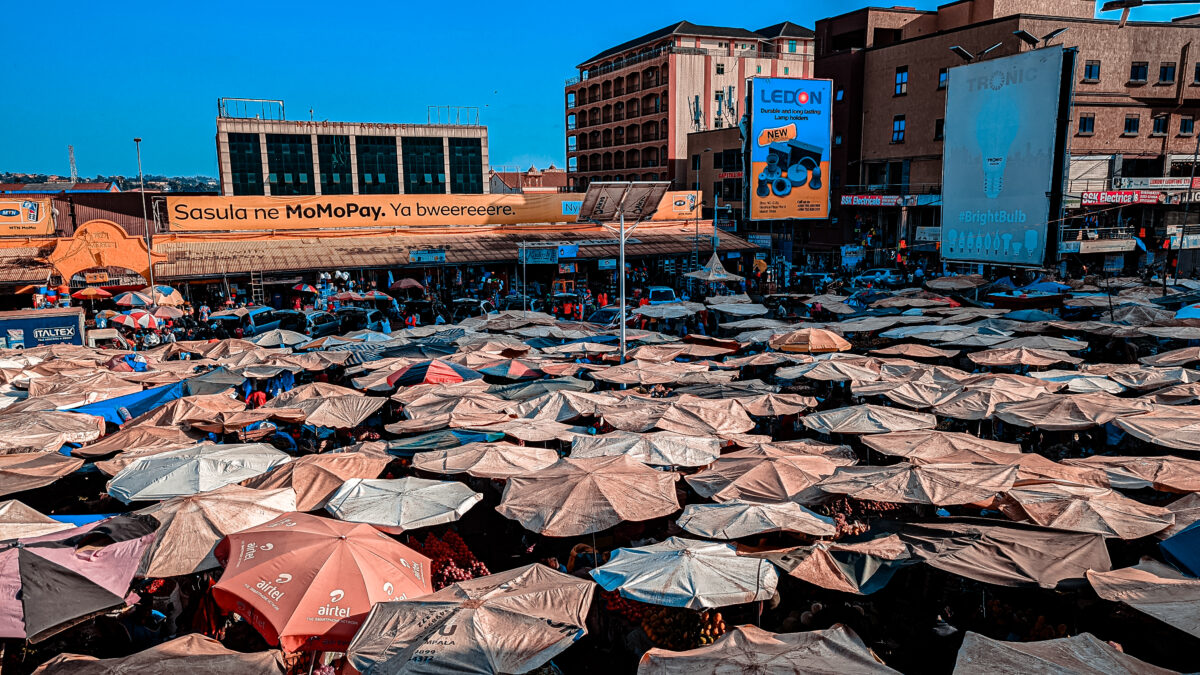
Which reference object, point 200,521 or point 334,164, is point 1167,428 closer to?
point 200,521

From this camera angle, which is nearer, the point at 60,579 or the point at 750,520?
the point at 60,579

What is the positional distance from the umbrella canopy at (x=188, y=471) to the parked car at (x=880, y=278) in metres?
30.3

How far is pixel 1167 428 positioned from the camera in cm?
1169

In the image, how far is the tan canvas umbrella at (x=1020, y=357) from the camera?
17.4 metres

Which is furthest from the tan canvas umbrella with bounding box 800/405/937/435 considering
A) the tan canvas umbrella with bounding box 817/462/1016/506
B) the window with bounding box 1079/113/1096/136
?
the window with bounding box 1079/113/1096/136

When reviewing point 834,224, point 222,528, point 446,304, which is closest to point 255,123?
point 446,304

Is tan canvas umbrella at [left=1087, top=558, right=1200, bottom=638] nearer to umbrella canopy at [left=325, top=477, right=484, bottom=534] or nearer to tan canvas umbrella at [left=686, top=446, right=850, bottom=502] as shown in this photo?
tan canvas umbrella at [left=686, top=446, right=850, bottom=502]

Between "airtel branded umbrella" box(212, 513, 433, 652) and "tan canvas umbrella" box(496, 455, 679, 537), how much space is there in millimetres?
1555

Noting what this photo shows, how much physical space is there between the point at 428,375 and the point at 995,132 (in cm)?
2417

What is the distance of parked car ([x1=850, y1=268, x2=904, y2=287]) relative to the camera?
1438 inches

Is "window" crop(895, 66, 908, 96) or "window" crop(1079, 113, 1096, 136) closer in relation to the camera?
"window" crop(1079, 113, 1096, 136)

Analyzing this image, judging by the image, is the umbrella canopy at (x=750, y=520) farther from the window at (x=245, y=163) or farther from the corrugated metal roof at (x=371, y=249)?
the window at (x=245, y=163)

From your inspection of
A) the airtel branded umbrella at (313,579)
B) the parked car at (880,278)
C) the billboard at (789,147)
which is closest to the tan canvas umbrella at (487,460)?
the airtel branded umbrella at (313,579)

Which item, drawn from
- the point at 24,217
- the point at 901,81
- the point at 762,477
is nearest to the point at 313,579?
the point at 762,477
